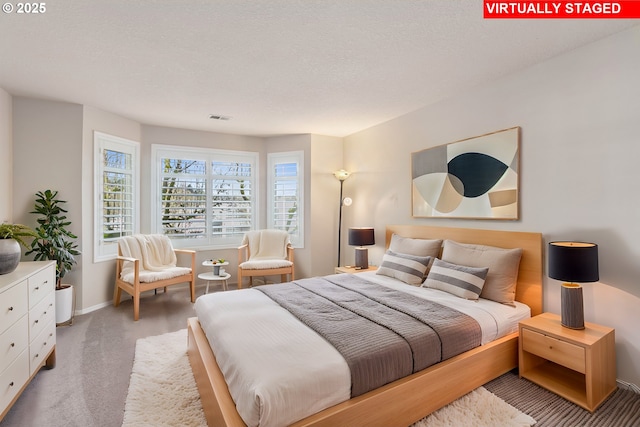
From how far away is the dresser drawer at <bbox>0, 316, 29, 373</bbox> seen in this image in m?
1.79

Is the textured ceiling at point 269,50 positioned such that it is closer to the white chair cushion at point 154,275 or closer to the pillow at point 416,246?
the pillow at point 416,246

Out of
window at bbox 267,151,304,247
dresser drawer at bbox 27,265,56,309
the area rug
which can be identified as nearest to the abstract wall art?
the area rug

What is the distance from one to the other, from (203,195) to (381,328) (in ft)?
13.2

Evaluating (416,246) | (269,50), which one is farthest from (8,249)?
(416,246)

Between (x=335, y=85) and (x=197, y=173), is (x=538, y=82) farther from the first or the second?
(x=197, y=173)

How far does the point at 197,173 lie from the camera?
4.98m

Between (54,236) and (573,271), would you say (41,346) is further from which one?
(573,271)

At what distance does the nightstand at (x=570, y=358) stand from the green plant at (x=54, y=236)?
4613 millimetres

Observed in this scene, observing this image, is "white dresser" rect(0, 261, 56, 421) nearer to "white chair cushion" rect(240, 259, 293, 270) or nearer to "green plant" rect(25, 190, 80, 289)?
"green plant" rect(25, 190, 80, 289)

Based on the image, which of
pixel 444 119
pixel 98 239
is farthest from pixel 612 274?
pixel 98 239

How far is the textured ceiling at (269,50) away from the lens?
6.39ft

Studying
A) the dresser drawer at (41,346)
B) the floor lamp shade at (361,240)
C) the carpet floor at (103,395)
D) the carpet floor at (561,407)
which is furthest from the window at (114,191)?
the carpet floor at (561,407)

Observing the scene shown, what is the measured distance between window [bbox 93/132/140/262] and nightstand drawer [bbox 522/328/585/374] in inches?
188

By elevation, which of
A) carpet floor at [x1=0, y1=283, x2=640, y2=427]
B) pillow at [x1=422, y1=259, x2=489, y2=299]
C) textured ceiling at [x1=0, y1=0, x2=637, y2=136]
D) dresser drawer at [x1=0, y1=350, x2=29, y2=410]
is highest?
textured ceiling at [x1=0, y1=0, x2=637, y2=136]
